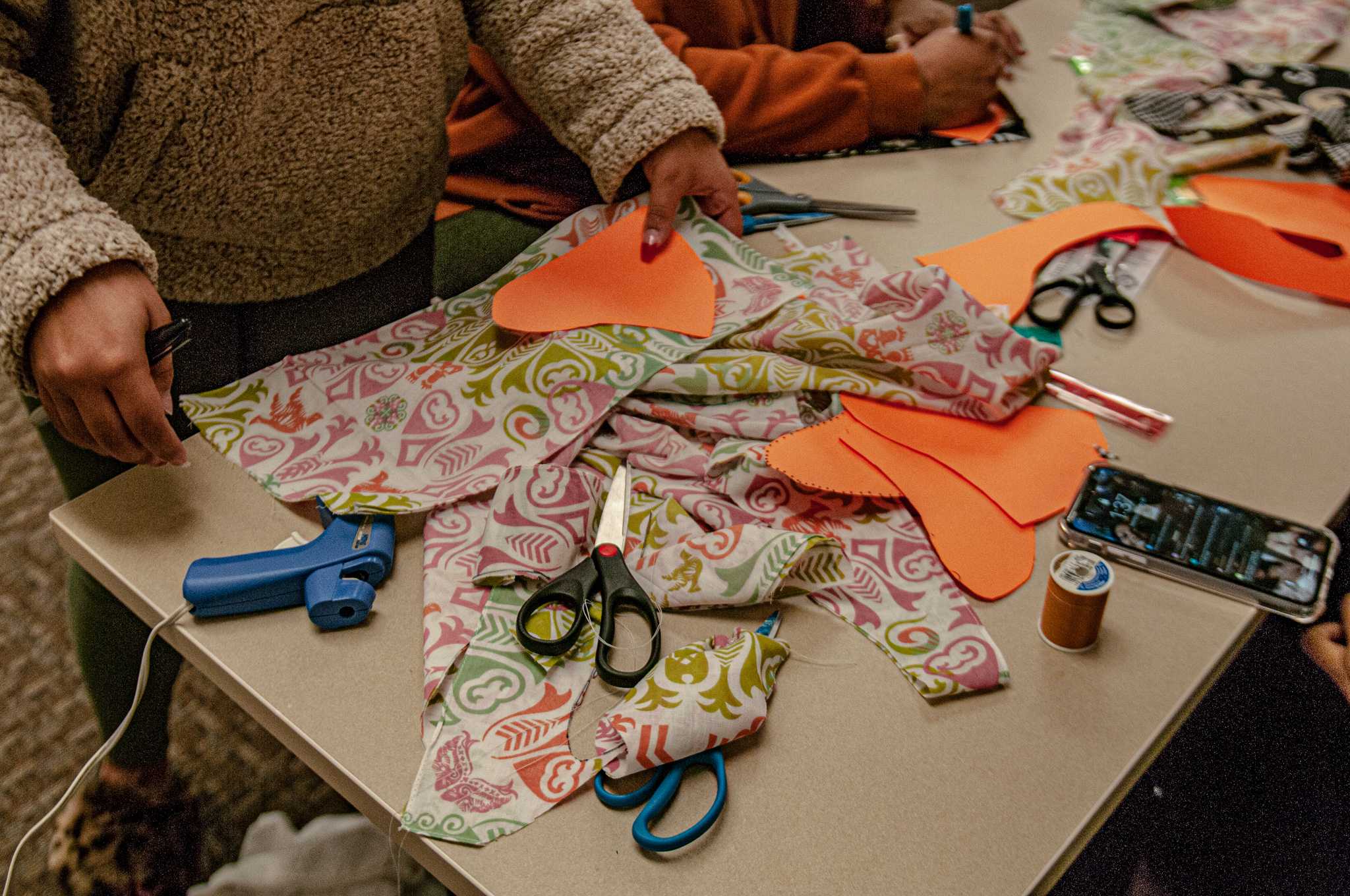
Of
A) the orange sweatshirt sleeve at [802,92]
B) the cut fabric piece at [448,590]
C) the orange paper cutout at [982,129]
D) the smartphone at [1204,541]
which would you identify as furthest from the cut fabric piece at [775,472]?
the orange paper cutout at [982,129]

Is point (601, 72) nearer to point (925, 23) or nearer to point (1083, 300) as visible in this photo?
point (1083, 300)

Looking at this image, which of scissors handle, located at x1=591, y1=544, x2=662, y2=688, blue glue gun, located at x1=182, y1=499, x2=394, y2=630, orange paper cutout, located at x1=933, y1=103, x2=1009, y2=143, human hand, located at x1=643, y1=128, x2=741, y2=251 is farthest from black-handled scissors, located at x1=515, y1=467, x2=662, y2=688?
orange paper cutout, located at x1=933, y1=103, x2=1009, y2=143

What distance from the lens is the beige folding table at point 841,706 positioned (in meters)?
0.50

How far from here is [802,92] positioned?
3.59 ft

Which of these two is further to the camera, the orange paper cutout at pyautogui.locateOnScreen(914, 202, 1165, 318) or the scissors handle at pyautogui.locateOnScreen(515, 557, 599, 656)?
the orange paper cutout at pyautogui.locateOnScreen(914, 202, 1165, 318)

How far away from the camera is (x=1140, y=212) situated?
97cm

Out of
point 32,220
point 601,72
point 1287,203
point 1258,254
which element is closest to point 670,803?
point 32,220

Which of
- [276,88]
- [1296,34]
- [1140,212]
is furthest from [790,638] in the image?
[1296,34]

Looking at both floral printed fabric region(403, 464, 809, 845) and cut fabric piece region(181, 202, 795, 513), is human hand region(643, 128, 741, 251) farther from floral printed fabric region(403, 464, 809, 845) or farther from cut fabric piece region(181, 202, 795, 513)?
floral printed fabric region(403, 464, 809, 845)

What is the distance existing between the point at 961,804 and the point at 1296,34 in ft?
4.37

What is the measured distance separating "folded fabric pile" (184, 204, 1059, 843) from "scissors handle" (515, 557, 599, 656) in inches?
0.4

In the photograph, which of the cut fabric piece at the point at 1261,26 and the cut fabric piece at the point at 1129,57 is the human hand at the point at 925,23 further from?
the cut fabric piece at the point at 1261,26

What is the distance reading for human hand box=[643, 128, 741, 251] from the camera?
0.84 m

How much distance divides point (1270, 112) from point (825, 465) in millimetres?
833
